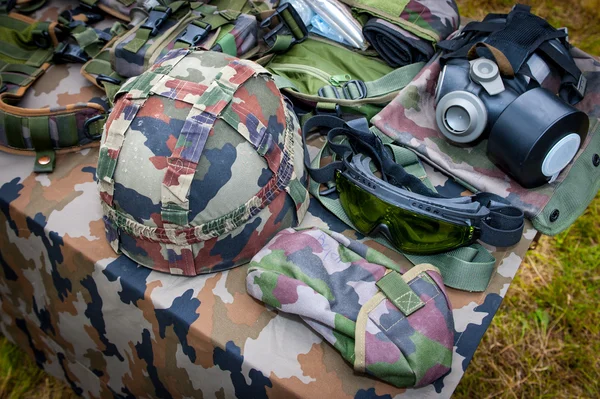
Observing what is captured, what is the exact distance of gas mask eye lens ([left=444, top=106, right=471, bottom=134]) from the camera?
1.43m

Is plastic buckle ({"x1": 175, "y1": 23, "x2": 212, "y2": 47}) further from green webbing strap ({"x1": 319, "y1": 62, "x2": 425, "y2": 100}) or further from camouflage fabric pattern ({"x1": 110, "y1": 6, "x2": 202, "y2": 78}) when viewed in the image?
green webbing strap ({"x1": 319, "y1": 62, "x2": 425, "y2": 100})

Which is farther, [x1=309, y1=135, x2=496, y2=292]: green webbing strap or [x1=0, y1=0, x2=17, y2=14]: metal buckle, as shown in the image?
[x1=0, y1=0, x2=17, y2=14]: metal buckle

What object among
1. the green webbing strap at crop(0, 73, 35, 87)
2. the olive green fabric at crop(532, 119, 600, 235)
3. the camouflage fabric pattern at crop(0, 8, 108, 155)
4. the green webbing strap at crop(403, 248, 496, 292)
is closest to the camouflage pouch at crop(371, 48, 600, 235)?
the olive green fabric at crop(532, 119, 600, 235)

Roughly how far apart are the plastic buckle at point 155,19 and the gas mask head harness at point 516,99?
85cm

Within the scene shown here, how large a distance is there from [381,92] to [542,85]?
0.45 m

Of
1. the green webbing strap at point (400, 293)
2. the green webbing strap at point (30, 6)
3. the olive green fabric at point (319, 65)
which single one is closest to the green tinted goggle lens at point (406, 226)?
the green webbing strap at point (400, 293)

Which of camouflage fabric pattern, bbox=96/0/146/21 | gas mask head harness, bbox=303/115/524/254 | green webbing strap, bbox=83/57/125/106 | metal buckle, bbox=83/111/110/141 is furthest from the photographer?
camouflage fabric pattern, bbox=96/0/146/21

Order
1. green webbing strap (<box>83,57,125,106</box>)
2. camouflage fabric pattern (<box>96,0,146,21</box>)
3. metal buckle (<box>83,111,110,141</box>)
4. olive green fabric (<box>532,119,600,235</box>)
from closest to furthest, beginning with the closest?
olive green fabric (<box>532,119,600,235</box>) < metal buckle (<box>83,111,110,141</box>) < green webbing strap (<box>83,57,125,106</box>) < camouflage fabric pattern (<box>96,0,146,21</box>)

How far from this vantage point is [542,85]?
1.49 m

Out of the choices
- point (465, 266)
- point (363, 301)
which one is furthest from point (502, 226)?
point (363, 301)

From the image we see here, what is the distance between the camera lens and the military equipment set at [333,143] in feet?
3.76

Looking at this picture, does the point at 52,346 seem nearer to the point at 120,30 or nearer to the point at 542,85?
the point at 120,30

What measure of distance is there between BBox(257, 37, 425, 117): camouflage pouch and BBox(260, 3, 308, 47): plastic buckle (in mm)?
36

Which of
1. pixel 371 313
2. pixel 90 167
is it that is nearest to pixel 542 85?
pixel 371 313
